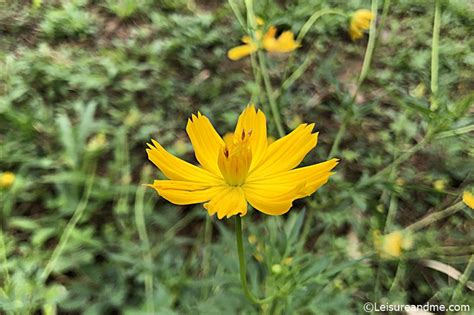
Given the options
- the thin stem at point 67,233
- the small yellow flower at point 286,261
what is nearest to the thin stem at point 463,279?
the small yellow flower at point 286,261

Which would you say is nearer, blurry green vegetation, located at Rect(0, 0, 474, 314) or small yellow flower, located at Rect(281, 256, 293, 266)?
small yellow flower, located at Rect(281, 256, 293, 266)

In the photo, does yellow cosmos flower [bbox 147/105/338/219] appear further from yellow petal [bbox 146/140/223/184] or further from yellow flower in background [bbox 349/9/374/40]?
yellow flower in background [bbox 349/9/374/40]

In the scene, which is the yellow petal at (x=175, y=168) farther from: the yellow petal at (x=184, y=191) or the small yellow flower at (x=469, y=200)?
the small yellow flower at (x=469, y=200)

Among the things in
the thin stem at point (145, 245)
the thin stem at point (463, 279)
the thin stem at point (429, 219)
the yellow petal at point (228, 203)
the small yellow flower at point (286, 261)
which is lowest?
the thin stem at point (463, 279)

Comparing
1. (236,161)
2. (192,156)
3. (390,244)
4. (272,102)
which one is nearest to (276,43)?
(272,102)

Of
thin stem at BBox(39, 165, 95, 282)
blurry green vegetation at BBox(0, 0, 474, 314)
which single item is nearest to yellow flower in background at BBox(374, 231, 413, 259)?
blurry green vegetation at BBox(0, 0, 474, 314)

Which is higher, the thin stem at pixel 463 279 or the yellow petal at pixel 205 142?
the yellow petal at pixel 205 142

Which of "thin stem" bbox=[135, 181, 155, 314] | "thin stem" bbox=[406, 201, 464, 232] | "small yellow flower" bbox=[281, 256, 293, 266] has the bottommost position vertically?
"thin stem" bbox=[406, 201, 464, 232]

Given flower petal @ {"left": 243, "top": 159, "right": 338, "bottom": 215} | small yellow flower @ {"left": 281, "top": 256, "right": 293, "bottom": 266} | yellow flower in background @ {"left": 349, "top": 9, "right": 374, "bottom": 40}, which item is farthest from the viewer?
yellow flower in background @ {"left": 349, "top": 9, "right": 374, "bottom": 40}
